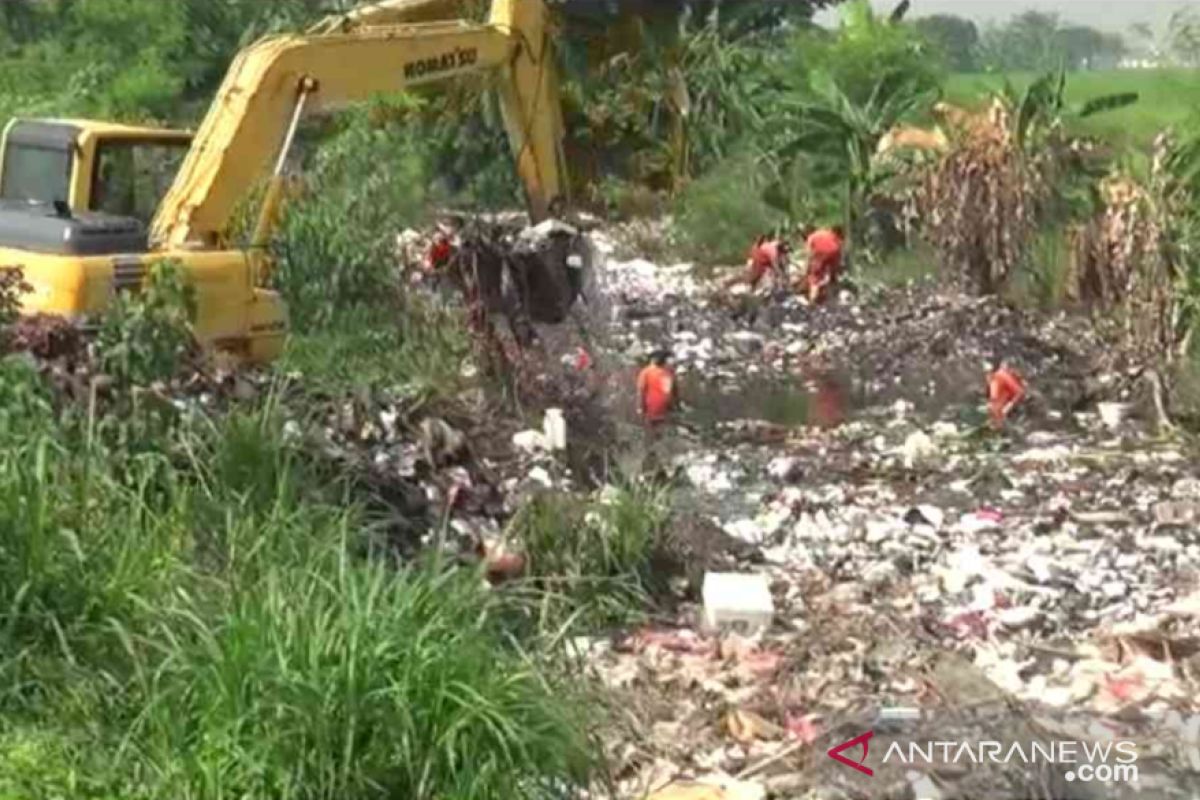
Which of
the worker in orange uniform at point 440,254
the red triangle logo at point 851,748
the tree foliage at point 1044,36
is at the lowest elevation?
the tree foliage at point 1044,36

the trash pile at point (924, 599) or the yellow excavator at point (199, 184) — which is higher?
the yellow excavator at point (199, 184)

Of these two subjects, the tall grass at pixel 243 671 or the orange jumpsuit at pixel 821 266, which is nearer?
the tall grass at pixel 243 671

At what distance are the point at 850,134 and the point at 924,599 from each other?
529 inches

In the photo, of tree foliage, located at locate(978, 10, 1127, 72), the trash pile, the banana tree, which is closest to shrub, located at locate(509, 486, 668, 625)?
the trash pile

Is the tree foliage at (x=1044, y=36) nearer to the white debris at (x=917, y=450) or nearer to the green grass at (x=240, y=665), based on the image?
the white debris at (x=917, y=450)

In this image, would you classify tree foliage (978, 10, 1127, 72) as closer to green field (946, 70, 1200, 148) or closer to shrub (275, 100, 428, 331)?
green field (946, 70, 1200, 148)

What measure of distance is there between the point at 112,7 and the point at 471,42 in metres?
17.2

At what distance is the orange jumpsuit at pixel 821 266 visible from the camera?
1945 cm

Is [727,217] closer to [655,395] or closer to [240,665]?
[655,395]

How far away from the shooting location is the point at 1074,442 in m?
12.8

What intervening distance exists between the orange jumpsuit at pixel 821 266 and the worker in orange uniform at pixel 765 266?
58 cm

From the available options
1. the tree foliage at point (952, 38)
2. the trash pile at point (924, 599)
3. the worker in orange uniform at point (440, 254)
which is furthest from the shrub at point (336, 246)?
the tree foliage at point (952, 38)

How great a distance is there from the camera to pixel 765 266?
20.2 meters

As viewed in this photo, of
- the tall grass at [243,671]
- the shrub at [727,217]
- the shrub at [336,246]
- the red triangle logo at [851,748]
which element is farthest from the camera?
the shrub at [727,217]
